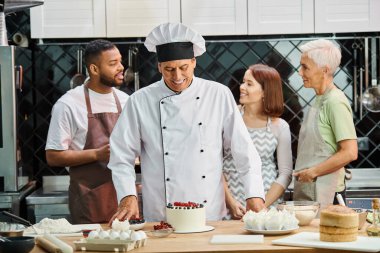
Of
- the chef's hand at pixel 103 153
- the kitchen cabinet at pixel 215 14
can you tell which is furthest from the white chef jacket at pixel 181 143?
the kitchen cabinet at pixel 215 14

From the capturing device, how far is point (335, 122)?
14.0 ft

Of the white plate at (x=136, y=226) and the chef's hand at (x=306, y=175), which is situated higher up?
the chef's hand at (x=306, y=175)

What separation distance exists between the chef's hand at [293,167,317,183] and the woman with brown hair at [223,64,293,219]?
16 cm

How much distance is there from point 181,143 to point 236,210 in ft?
1.66

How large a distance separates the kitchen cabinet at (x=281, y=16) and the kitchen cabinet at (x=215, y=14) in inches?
2.9

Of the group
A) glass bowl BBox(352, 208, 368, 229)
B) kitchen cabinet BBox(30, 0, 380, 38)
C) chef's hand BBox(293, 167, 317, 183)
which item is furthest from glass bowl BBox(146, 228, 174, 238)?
kitchen cabinet BBox(30, 0, 380, 38)

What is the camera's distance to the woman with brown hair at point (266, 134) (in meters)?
4.39

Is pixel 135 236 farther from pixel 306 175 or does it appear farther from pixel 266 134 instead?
pixel 266 134

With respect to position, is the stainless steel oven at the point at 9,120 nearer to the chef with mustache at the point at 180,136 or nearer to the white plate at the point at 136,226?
the chef with mustache at the point at 180,136

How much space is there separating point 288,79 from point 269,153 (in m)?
1.23

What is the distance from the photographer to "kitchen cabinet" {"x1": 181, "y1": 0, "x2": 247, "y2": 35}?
5.15 metres

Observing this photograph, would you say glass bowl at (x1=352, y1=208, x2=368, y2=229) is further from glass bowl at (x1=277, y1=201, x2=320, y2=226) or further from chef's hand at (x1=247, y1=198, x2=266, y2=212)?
chef's hand at (x1=247, y1=198, x2=266, y2=212)

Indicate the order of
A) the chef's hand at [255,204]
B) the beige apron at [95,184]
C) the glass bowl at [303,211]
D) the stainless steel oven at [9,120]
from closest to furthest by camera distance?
1. the glass bowl at [303,211]
2. the chef's hand at [255,204]
3. the beige apron at [95,184]
4. the stainless steel oven at [9,120]

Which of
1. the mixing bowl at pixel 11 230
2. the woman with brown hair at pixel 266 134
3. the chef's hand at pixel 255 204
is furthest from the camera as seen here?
the woman with brown hair at pixel 266 134
